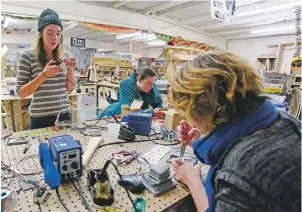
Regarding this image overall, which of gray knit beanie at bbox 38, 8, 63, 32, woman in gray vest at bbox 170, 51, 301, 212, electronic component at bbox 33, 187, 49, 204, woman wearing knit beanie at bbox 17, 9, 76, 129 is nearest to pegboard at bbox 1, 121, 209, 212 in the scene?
electronic component at bbox 33, 187, 49, 204

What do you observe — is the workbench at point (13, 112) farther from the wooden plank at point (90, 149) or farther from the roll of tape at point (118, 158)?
the roll of tape at point (118, 158)

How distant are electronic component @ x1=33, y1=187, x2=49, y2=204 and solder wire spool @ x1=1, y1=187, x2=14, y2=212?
104 mm

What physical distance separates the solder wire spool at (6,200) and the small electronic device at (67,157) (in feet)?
0.65

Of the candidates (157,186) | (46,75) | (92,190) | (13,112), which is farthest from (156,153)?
(13,112)

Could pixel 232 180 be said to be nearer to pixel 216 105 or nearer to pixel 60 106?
pixel 216 105

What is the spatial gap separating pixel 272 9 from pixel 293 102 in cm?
303

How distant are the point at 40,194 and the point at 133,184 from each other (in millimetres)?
311

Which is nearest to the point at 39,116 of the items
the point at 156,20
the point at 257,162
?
the point at 257,162

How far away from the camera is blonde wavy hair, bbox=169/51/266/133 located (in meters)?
0.58

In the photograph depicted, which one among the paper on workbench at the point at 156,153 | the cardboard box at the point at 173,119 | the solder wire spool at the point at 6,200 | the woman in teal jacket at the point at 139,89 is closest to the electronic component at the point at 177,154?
the paper on workbench at the point at 156,153

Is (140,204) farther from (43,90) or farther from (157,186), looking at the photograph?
(43,90)

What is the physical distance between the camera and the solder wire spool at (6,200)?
54 centimetres

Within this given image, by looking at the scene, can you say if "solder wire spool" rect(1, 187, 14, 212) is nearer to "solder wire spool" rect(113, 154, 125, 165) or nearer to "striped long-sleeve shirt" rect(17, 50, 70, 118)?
"solder wire spool" rect(113, 154, 125, 165)

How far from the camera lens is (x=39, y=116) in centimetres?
142
